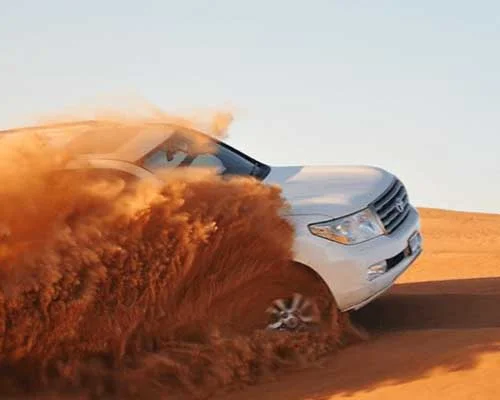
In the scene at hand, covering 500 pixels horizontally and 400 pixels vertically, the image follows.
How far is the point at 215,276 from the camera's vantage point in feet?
22.4

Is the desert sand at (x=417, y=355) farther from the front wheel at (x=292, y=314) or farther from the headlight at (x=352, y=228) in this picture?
the headlight at (x=352, y=228)

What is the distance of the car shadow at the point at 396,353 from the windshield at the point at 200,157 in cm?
165

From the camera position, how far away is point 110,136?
7672 mm

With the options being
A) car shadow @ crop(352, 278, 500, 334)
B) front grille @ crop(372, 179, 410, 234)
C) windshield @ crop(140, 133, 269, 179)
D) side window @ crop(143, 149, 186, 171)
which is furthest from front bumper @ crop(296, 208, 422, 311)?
side window @ crop(143, 149, 186, 171)

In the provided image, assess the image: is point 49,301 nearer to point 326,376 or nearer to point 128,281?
point 128,281

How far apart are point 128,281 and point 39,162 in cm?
111

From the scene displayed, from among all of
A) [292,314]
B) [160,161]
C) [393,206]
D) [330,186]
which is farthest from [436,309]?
[160,161]

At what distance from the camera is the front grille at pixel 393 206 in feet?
24.0

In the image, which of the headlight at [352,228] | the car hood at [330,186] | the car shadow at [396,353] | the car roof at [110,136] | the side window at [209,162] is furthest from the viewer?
the side window at [209,162]

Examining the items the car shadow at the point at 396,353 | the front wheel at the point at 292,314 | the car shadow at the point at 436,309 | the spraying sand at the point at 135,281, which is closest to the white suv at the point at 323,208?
the front wheel at the point at 292,314

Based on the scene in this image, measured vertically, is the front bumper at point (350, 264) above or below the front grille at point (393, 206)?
below

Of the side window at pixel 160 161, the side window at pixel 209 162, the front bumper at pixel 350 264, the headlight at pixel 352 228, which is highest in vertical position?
the side window at pixel 160 161

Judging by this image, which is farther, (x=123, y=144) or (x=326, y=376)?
(x=123, y=144)

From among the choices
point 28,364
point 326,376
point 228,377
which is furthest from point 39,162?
point 326,376
